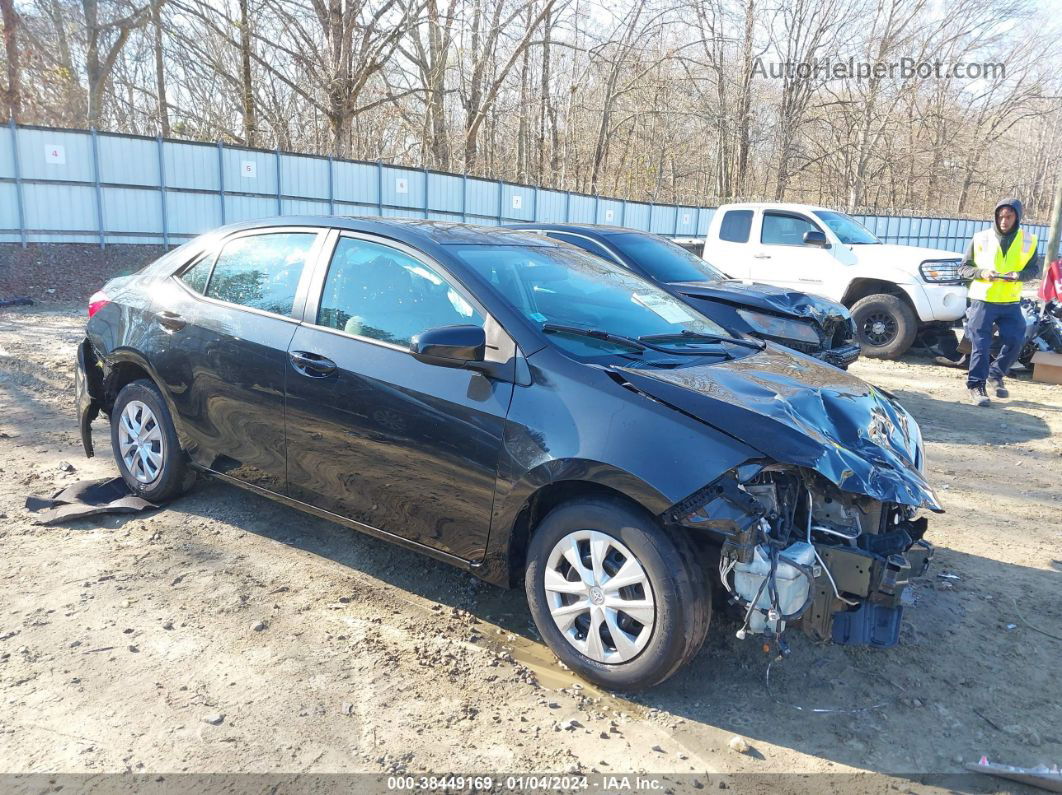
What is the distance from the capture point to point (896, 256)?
10.2m

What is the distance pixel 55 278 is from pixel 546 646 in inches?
551

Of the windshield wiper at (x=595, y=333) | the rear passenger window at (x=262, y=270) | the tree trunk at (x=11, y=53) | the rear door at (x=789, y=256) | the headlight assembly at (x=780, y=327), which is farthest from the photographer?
the tree trunk at (x=11, y=53)

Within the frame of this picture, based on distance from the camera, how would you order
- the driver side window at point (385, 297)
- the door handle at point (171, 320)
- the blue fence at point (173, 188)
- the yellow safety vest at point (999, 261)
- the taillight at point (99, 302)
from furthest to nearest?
the blue fence at point (173, 188) → the yellow safety vest at point (999, 261) → the taillight at point (99, 302) → the door handle at point (171, 320) → the driver side window at point (385, 297)

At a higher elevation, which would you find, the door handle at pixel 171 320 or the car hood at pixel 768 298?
the car hood at pixel 768 298

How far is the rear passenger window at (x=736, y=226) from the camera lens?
440 inches

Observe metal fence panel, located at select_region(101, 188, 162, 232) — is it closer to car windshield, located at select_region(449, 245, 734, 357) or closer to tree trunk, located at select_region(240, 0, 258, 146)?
tree trunk, located at select_region(240, 0, 258, 146)

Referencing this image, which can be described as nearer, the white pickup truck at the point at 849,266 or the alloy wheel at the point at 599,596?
the alloy wheel at the point at 599,596

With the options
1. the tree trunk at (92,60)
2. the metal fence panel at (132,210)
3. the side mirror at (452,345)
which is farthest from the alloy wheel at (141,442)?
the tree trunk at (92,60)

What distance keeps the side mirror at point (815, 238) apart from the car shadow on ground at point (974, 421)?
8.25ft

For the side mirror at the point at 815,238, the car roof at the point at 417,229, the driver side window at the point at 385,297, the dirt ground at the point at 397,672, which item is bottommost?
the dirt ground at the point at 397,672

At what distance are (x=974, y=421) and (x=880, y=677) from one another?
206 inches

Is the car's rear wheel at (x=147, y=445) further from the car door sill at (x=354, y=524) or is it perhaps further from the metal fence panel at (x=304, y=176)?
the metal fence panel at (x=304, y=176)

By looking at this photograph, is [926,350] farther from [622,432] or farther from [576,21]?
[576,21]

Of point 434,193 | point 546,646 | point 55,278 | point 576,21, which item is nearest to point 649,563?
point 546,646
